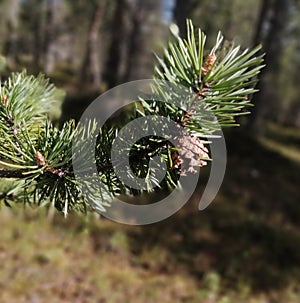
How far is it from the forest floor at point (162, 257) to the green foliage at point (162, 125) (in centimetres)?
411

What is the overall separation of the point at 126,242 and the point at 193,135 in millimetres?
5414

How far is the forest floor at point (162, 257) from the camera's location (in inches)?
196

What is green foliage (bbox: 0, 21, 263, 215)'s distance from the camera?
66cm

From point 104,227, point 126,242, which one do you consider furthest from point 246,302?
point 104,227

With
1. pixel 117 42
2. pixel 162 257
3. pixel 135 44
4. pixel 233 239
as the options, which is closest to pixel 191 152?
pixel 162 257

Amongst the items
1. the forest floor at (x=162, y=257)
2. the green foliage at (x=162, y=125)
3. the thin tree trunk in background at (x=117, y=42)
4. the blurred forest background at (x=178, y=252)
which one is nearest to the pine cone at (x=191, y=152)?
the green foliage at (x=162, y=125)

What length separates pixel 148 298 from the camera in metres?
4.97

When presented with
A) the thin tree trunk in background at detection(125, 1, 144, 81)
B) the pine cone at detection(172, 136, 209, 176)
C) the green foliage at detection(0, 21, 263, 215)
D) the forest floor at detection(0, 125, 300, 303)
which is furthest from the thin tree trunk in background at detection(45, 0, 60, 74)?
the pine cone at detection(172, 136, 209, 176)

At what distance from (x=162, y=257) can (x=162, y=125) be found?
528cm

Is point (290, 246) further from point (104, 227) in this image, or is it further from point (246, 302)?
point (104, 227)

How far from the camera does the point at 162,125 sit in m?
0.73

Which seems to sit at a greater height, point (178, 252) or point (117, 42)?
point (117, 42)

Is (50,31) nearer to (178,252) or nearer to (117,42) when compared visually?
(117,42)

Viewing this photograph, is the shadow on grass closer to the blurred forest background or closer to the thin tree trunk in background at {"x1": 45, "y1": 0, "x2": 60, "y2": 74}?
the blurred forest background
